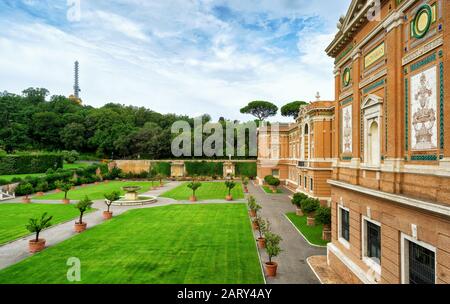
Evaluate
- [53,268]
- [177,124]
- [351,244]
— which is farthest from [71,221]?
[177,124]

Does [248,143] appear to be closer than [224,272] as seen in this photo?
No

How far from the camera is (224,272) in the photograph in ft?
44.6

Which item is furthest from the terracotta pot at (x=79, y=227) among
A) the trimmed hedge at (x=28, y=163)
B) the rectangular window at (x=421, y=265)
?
the trimmed hedge at (x=28, y=163)

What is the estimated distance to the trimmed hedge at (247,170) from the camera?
63188 millimetres

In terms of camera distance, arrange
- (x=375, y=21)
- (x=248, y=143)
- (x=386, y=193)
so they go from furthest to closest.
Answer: (x=248, y=143)
(x=375, y=21)
(x=386, y=193)

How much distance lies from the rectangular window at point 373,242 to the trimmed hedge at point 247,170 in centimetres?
5171

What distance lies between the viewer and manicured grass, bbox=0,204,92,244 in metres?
20.8

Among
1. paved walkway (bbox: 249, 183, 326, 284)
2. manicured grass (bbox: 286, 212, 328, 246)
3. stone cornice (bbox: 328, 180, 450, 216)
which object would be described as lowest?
paved walkway (bbox: 249, 183, 326, 284)

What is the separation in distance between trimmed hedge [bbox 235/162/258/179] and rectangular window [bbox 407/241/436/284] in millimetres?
54529

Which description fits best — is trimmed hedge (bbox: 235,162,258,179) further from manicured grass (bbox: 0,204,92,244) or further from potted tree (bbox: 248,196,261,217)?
manicured grass (bbox: 0,204,92,244)

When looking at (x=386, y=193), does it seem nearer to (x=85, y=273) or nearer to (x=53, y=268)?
(x=85, y=273)

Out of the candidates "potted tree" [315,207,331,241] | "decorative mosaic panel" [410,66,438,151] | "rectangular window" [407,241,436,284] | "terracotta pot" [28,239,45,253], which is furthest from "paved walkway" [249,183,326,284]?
"terracotta pot" [28,239,45,253]

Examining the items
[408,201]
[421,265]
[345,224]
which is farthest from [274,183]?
[408,201]

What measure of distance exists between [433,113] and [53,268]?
16.1 meters
